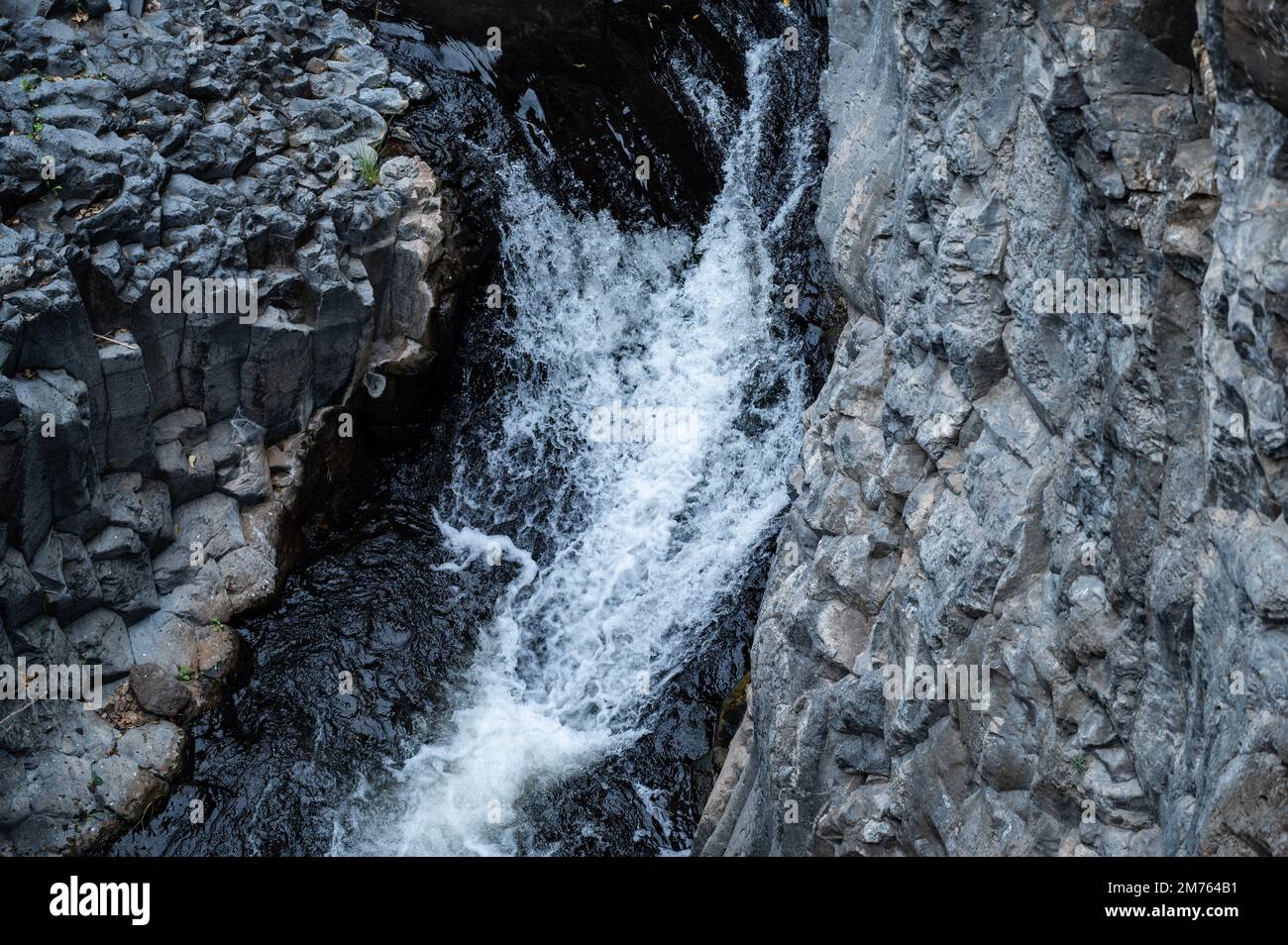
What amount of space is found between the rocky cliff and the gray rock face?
5.98 meters

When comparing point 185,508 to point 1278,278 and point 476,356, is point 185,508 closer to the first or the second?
point 476,356

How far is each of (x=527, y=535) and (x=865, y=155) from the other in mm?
5616

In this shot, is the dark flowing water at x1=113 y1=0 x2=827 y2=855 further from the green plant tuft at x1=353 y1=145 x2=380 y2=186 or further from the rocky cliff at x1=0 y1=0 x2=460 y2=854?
the green plant tuft at x1=353 y1=145 x2=380 y2=186

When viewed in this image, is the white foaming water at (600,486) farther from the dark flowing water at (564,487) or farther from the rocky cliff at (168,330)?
the rocky cliff at (168,330)

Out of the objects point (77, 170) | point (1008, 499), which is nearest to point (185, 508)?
point (77, 170)

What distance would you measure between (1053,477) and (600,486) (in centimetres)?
737

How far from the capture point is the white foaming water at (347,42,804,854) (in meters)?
11.7

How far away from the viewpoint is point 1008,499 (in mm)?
7090

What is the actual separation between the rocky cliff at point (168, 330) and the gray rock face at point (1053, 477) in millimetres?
5979

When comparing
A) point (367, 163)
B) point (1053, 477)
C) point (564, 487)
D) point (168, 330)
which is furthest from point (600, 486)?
point (1053, 477)

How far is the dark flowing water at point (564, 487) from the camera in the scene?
448 inches

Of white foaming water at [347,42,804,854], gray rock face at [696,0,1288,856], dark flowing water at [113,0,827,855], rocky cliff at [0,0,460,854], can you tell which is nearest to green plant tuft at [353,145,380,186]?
rocky cliff at [0,0,460,854]

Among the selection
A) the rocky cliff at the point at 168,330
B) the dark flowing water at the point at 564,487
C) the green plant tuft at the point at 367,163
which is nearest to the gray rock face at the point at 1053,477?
the dark flowing water at the point at 564,487

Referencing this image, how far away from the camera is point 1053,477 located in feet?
22.2
